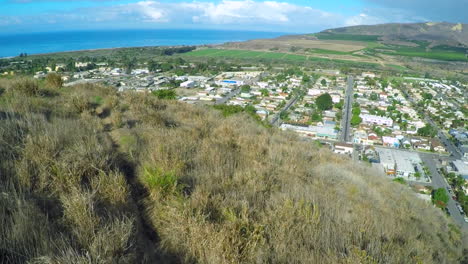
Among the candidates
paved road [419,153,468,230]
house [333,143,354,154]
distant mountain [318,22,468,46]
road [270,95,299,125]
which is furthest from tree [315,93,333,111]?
distant mountain [318,22,468,46]

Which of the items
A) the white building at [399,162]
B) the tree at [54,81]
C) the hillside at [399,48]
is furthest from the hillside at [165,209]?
the hillside at [399,48]

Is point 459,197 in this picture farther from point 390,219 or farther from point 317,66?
point 317,66

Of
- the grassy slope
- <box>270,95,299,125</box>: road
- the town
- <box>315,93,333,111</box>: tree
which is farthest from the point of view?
the grassy slope

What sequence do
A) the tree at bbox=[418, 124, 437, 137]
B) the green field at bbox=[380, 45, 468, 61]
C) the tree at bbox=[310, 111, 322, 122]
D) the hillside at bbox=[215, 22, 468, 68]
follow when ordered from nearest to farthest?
the tree at bbox=[418, 124, 437, 137] → the tree at bbox=[310, 111, 322, 122] → the hillside at bbox=[215, 22, 468, 68] → the green field at bbox=[380, 45, 468, 61]

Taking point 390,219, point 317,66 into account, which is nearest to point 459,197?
point 390,219

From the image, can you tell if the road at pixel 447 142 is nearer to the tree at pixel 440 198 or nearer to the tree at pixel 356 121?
the tree at pixel 356 121

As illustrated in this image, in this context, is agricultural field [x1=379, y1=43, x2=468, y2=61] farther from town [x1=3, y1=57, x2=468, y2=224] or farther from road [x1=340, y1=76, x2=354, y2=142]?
road [x1=340, y1=76, x2=354, y2=142]

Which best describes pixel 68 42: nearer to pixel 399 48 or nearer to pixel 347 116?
pixel 347 116
